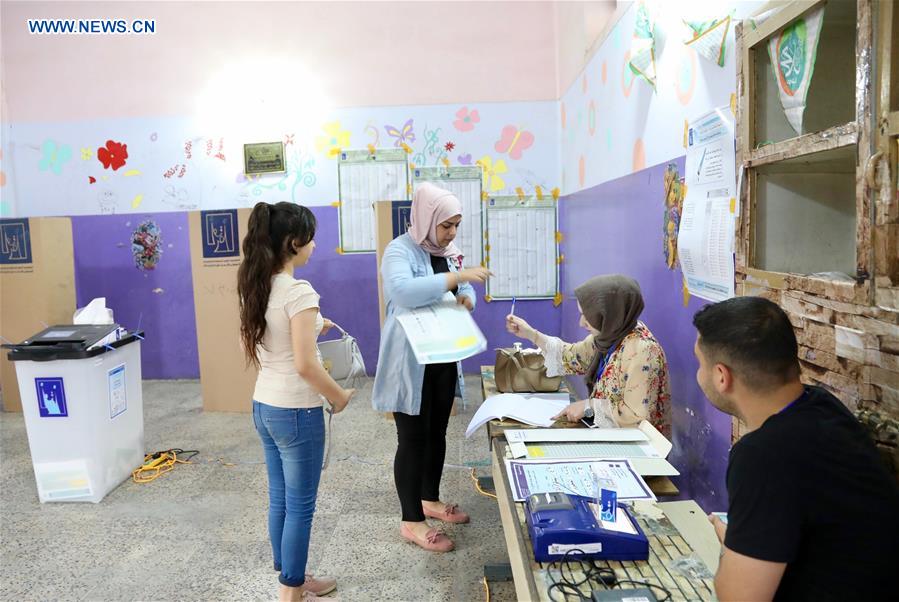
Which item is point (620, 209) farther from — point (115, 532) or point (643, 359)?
point (115, 532)

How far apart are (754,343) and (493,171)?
3999 mm

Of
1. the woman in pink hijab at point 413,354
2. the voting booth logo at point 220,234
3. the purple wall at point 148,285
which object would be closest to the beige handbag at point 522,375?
the woman in pink hijab at point 413,354

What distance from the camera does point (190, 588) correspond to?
2191 mm

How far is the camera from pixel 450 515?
2568 millimetres

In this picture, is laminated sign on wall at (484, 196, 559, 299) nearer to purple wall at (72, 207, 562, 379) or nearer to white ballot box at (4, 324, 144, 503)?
purple wall at (72, 207, 562, 379)

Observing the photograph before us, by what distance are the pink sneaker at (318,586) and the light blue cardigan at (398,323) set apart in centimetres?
61

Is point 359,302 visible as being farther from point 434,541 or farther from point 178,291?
point 434,541

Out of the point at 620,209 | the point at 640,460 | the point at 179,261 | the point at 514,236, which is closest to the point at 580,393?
the point at 620,209

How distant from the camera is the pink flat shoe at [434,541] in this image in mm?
2352

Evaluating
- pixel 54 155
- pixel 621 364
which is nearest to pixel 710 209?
pixel 621 364

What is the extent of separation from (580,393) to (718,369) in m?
2.72

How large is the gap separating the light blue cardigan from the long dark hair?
0.39 m

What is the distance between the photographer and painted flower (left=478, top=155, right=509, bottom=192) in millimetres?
4836

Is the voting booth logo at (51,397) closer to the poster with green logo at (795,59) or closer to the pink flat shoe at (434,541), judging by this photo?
the pink flat shoe at (434,541)
